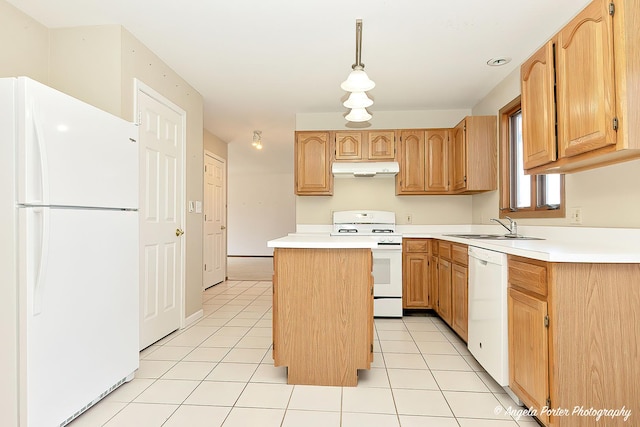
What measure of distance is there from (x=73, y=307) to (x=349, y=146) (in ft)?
10.5

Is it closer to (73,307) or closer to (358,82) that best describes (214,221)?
(73,307)

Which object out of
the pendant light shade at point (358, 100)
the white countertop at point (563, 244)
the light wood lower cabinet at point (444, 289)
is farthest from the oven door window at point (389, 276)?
the pendant light shade at point (358, 100)

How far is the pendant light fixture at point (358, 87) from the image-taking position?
2.14 metres

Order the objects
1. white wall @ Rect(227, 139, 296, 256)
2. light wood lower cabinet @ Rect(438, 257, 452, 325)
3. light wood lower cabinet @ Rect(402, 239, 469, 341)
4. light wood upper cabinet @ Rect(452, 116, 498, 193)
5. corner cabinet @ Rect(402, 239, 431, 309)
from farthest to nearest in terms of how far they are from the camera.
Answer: white wall @ Rect(227, 139, 296, 256) < corner cabinet @ Rect(402, 239, 431, 309) < light wood upper cabinet @ Rect(452, 116, 498, 193) < light wood lower cabinet @ Rect(438, 257, 452, 325) < light wood lower cabinet @ Rect(402, 239, 469, 341)

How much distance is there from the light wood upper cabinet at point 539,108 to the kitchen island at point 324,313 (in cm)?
116

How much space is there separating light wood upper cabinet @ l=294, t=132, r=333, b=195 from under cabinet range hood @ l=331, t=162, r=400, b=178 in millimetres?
162

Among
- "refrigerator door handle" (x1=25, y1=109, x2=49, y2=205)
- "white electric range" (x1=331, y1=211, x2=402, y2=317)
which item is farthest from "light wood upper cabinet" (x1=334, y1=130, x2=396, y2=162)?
"refrigerator door handle" (x1=25, y1=109, x2=49, y2=205)

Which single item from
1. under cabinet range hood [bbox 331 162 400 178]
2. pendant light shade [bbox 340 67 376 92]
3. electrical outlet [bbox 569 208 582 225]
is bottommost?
electrical outlet [bbox 569 208 582 225]

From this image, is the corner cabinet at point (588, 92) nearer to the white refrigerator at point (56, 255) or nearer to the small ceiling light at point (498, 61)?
the small ceiling light at point (498, 61)

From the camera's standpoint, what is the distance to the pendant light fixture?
2141mm

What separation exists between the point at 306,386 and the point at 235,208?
315 inches

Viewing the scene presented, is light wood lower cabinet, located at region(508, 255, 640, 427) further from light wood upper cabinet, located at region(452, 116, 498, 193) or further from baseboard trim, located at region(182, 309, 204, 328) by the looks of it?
baseboard trim, located at region(182, 309, 204, 328)

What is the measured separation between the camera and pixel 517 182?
3.30 m

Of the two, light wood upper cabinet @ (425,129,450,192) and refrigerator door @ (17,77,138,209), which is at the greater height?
light wood upper cabinet @ (425,129,450,192)
